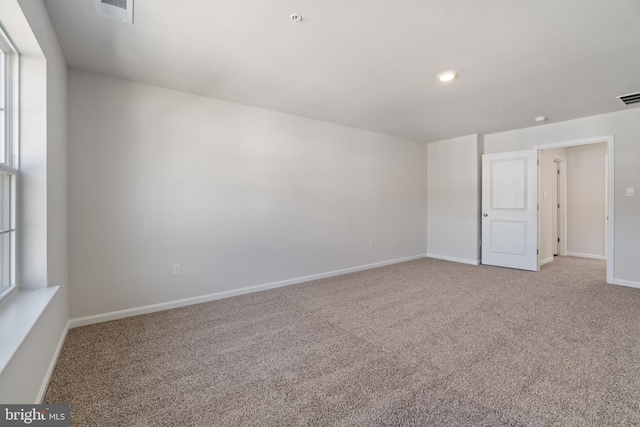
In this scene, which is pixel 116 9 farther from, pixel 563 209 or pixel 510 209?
pixel 563 209

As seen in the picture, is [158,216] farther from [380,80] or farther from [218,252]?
[380,80]

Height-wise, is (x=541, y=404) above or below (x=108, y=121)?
below

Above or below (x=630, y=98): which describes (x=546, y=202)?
below

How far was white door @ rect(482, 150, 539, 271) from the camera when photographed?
464 cm

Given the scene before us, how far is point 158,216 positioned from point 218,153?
0.97m

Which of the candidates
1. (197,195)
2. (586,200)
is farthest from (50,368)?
(586,200)

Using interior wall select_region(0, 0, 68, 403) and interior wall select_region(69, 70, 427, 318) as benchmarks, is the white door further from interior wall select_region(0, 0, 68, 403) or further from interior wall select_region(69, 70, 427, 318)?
interior wall select_region(0, 0, 68, 403)

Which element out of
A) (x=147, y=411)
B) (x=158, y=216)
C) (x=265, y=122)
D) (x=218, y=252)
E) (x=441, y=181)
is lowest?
(x=147, y=411)

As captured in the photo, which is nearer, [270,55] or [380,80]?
[270,55]

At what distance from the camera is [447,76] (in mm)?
2752

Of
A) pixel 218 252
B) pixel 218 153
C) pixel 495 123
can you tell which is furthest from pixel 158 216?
pixel 495 123

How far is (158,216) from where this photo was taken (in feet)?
9.81

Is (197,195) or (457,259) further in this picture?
(457,259)

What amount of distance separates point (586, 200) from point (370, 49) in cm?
632
